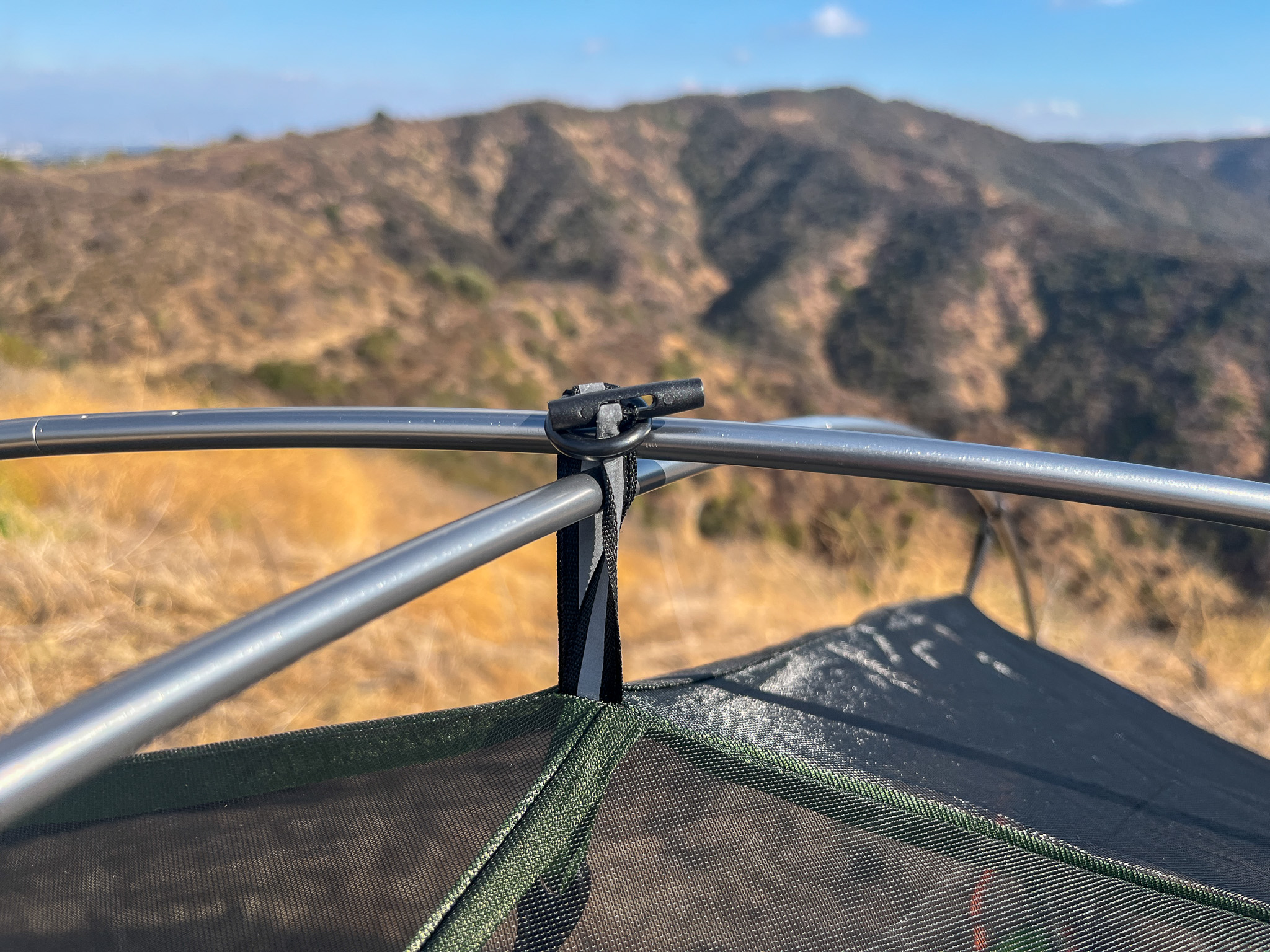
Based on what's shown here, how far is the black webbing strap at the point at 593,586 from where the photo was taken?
0.90 metres

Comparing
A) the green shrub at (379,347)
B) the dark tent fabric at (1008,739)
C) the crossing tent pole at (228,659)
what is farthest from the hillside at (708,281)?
the crossing tent pole at (228,659)

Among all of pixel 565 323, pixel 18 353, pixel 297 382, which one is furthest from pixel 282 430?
pixel 565 323

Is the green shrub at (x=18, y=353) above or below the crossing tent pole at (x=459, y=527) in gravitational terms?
below

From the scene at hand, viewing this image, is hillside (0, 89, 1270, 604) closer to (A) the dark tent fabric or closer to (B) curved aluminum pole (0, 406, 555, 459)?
(A) the dark tent fabric

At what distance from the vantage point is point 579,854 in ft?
2.64

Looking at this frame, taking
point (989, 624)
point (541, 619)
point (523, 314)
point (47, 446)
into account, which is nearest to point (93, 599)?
point (541, 619)

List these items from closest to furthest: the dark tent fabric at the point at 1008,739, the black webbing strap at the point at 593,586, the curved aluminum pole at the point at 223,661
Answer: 1. the curved aluminum pole at the point at 223,661
2. the black webbing strap at the point at 593,586
3. the dark tent fabric at the point at 1008,739

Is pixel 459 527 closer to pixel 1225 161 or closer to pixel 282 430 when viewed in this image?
pixel 282 430

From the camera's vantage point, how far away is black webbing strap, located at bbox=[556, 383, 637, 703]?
897 mm

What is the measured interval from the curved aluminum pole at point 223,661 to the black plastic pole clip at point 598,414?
0.11 metres

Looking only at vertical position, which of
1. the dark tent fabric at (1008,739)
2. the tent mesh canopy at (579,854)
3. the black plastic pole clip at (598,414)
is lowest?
the dark tent fabric at (1008,739)

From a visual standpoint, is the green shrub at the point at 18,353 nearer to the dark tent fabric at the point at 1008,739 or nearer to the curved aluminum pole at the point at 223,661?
the dark tent fabric at the point at 1008,739

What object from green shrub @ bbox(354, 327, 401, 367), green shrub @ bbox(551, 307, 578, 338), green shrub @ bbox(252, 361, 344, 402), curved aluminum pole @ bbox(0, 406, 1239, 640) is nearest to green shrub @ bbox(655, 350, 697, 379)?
green shrub @ bbox(551, 307, 578, 338)

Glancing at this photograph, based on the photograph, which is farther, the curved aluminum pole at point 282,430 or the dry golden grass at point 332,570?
the dry golden grass at point 332,570
